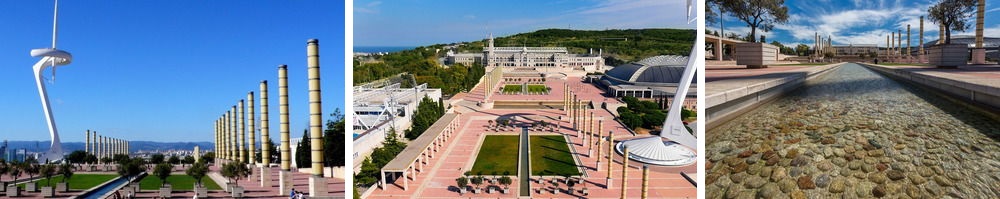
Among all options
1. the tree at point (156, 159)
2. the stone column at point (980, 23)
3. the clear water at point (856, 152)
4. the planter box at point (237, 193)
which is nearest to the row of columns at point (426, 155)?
the planter box at point (237, 193)

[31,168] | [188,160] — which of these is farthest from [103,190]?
[188,160]

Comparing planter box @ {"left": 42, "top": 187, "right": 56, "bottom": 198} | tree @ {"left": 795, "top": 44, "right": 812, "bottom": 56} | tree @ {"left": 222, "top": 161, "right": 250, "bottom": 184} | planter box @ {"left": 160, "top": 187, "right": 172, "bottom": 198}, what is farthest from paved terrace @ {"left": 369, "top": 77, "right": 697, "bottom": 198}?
planter box @ {"left": 42, "top": 187, "right": 56, "bottom": 198}

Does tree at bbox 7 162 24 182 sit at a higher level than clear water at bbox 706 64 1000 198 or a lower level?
lower

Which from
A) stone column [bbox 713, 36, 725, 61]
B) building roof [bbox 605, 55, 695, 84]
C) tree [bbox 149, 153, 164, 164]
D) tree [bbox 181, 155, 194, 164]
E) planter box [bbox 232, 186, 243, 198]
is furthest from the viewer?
building roof [bbox 605, 55, 695, 84]

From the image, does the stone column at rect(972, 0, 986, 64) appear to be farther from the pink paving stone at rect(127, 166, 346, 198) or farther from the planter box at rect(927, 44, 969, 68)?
the pink paving stone at rect(127, 166, 346, 198)

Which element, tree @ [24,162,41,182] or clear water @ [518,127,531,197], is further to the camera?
tree @ [24,162,41,182]

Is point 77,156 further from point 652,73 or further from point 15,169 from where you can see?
point 652,73

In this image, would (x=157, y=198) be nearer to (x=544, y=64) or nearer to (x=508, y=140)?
(x=508, y=140)

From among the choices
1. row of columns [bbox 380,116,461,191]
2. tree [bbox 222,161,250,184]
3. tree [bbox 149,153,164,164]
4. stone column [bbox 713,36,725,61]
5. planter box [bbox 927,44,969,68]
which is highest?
stone column [bbox 713,36,725,61]
